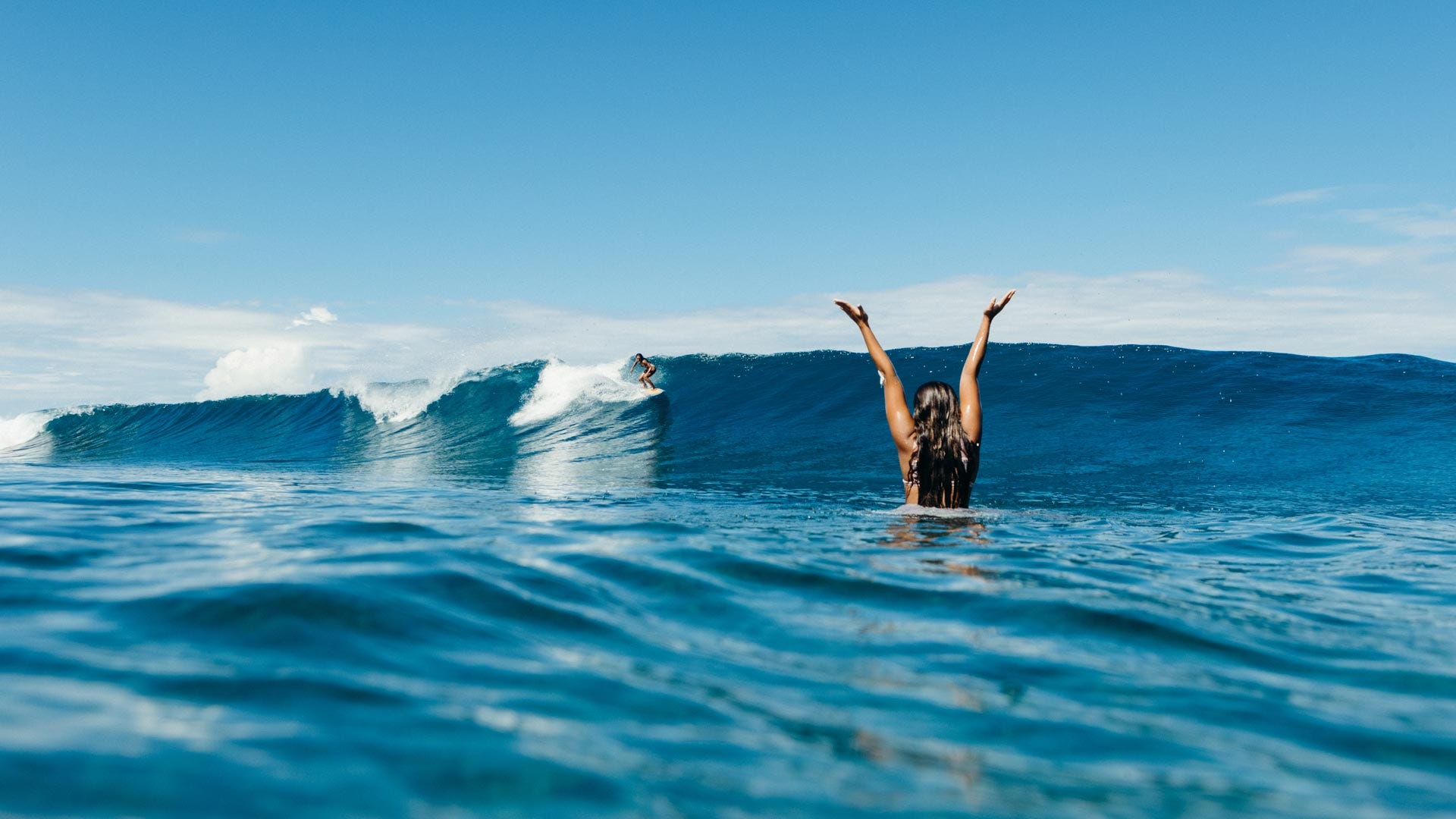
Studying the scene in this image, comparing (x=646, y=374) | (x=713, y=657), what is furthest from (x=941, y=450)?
(x=646, y=374)

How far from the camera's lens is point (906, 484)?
19.9 ft

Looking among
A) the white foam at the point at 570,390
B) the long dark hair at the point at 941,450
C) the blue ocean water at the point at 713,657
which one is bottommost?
the blue ocean water at the point at 713,657

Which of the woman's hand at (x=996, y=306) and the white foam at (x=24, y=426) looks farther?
the white foam at (x=24, y=426)

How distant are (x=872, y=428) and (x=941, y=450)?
22.6 ft

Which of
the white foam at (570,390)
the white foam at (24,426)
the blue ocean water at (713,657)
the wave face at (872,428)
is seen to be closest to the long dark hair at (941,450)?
the blue ocean water at (713,657)

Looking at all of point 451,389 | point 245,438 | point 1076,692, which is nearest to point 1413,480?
point 1076,692

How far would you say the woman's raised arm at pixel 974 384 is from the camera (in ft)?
18.6

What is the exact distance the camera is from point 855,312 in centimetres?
603

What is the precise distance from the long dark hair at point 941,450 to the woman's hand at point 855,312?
668 mm

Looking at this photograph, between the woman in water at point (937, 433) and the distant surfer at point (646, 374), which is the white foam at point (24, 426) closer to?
the distant surfer at point (646, 374)

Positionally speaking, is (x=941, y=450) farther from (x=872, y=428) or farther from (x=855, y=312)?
(x=872, y=428)

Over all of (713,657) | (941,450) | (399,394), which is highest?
(399,394)

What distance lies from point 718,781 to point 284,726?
93 cm

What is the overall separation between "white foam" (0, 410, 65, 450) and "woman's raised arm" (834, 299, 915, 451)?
23860mm
